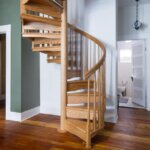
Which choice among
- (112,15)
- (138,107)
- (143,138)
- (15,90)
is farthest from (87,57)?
(138,107)

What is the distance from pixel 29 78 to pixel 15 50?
728 millimetres

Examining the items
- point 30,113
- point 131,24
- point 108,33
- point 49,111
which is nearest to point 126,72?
point 131,24

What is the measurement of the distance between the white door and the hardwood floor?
1.31 meters

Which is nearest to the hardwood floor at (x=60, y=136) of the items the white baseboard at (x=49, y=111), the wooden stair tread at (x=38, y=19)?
the white baseboard at (x=49, y=111)

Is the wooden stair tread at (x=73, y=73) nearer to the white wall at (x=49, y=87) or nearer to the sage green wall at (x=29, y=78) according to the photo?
the white wall at (x=49, y=87)

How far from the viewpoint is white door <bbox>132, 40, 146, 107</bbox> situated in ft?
16.3

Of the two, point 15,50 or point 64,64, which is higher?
point 15,50

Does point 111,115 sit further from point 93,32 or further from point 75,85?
point 93,32

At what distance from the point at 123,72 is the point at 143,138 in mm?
4697

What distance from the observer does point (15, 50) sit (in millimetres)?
3738

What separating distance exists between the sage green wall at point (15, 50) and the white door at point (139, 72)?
347cm

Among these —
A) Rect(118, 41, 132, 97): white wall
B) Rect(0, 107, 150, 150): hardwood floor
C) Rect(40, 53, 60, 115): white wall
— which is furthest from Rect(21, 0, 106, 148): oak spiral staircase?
Rect(118, 41, 132, 97): white wall

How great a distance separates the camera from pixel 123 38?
197 inches

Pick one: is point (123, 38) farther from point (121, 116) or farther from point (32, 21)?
point (32, 21)
